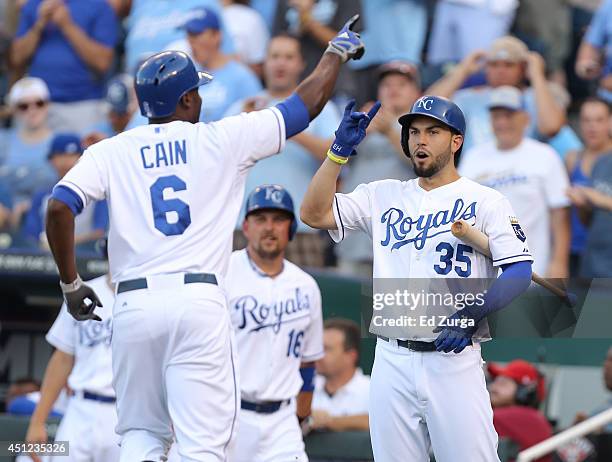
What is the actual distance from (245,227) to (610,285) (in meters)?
2.36

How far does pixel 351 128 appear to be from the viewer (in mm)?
5316

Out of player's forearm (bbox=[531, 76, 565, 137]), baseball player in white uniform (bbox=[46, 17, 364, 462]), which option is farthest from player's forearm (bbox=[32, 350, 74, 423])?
player's forearm (bbox=[531, 76, 565, 137])

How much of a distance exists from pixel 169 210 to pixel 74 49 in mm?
5879

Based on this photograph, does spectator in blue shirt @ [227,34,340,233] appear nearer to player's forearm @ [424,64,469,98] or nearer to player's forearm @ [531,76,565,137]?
player's forearm @ [424,64,469,98]

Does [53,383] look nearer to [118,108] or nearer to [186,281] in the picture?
[186,281]

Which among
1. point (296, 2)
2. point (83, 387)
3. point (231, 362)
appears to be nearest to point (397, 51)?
point (296, 2)

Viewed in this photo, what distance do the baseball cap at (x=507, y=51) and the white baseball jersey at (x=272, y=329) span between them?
306cm

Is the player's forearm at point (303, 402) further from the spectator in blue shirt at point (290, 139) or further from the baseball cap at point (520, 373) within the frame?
the spectator in blue shirt at point (290, 139)

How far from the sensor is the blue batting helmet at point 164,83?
5.59m

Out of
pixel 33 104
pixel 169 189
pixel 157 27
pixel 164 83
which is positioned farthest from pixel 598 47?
pixel 169 189

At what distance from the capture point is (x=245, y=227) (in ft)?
23.4

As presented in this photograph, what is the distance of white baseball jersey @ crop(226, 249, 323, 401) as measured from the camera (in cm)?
686

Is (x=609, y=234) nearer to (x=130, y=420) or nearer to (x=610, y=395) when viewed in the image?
(x=610, y=395)

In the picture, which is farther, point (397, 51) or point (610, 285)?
point (397, 51)
